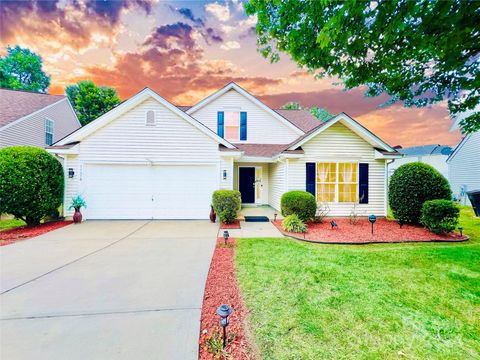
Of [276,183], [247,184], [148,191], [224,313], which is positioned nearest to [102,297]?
[224,313]

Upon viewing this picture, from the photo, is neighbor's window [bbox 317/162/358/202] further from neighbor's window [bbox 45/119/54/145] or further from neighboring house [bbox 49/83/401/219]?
neighbor's window [bbox 45/119/54/145]

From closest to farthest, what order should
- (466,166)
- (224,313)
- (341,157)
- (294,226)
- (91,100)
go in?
1. (224,313)
2. (294,226)
3. (341,157)
4. (466,166)
5. (91,100)

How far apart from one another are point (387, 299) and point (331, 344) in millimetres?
1660

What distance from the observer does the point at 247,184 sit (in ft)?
42.5

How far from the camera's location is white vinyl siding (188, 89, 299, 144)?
1263 cm

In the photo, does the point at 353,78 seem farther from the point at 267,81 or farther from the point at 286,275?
the point at 267,81

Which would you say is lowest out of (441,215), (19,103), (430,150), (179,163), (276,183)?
(441,215)

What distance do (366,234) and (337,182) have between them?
10.5 feet

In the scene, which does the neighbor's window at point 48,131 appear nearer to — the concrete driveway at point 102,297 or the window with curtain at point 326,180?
the concrete driveway at point 102,297

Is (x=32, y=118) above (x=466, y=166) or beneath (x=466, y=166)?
above

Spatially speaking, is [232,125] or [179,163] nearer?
[179,163]

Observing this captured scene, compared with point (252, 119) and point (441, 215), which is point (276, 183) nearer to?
point (252, 119)

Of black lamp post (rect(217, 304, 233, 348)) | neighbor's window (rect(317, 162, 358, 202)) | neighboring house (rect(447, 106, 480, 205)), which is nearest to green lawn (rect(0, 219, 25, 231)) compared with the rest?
black lamp post (rect(217, 304, 233, 348))

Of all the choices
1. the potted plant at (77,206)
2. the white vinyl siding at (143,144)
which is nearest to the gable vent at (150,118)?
the white vinyl siding at (143,144)
